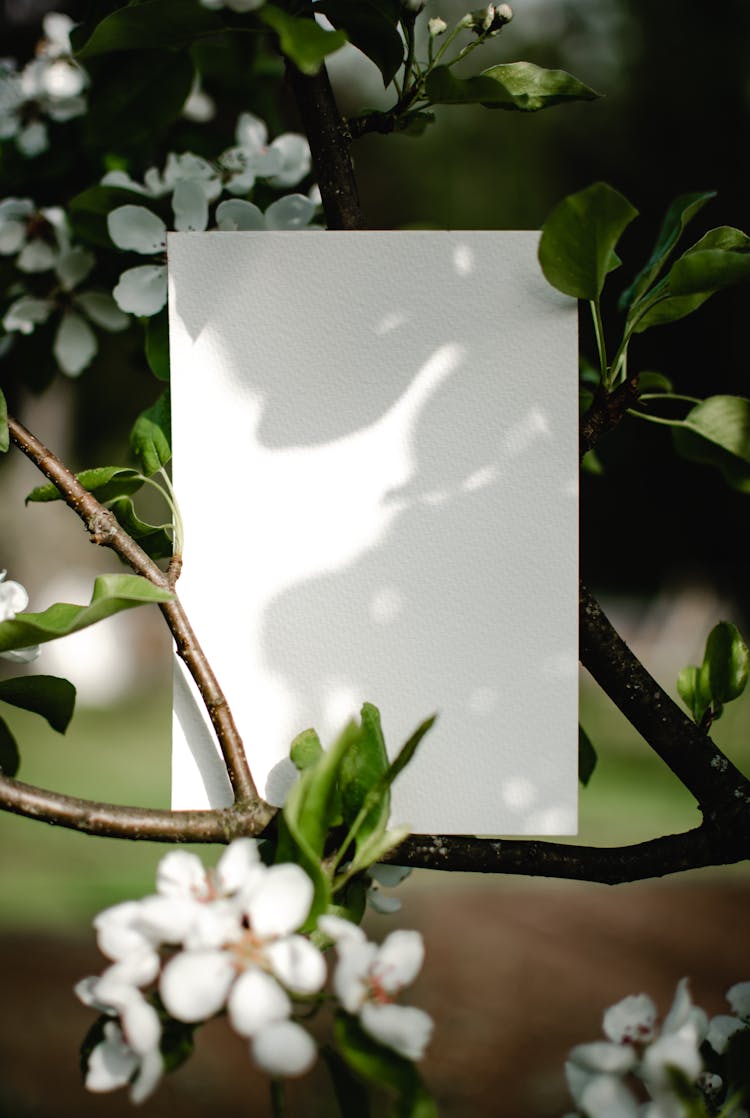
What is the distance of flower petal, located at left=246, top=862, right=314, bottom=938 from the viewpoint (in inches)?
17.8

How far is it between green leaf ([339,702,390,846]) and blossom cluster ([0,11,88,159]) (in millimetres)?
697

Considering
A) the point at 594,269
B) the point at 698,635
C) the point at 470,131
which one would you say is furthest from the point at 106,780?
the point at 470,131

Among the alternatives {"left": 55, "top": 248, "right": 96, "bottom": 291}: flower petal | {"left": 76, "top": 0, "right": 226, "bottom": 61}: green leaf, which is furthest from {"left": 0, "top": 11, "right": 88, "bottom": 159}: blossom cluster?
{"left": 76, "top": 0, "right": 226, "bottom": 61}: green leaf

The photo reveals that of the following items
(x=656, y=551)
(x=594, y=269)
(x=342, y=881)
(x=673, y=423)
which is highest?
(x=594, y=269)

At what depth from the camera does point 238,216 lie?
0.76 m

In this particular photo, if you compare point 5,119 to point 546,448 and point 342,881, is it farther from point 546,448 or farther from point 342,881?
point 342,881

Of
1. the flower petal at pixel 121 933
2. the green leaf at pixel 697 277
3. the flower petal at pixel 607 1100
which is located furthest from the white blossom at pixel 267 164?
the flower petal at pixel 607 1100

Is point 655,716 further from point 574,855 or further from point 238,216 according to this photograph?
point 238,216

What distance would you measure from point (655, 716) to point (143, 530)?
358 millimetres

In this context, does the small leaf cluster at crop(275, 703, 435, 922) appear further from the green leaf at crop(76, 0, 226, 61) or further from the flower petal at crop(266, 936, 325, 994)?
the green leaf at crop(76, 0, 226, 61)

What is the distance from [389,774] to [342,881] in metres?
0.07

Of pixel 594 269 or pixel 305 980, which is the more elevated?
pixel 594 269

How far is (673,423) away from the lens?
0.63 metres

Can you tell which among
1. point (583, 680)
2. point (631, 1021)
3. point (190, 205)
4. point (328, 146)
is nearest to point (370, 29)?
point (328, 146)
